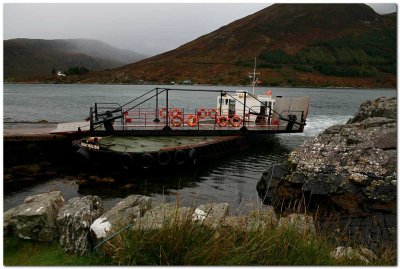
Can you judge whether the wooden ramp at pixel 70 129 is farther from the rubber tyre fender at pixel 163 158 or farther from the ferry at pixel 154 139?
the rubber tyre fender at pixel 163 158

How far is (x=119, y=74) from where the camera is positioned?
172500 mm

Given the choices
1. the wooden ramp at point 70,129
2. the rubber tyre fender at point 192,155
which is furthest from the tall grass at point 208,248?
the wooden ramp at point 70,129

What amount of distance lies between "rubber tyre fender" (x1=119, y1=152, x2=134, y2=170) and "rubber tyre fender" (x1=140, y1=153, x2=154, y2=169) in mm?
627

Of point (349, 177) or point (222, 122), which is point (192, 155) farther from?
point (349, 177)

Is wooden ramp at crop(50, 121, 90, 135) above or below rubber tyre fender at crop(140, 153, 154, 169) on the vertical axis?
above

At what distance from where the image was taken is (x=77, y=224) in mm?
7766

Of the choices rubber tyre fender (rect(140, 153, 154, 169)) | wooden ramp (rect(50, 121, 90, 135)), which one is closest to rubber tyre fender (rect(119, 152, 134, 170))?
rubber tyre fender (rect(140, 153, 154, 169))

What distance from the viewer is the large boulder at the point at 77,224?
7.33 meters

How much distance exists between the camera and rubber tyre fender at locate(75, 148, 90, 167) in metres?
21.7

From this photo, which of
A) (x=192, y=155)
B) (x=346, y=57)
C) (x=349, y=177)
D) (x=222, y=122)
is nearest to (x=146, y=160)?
(x=192, y=155)

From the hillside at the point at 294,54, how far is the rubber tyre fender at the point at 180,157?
121m

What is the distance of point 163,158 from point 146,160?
1.08m

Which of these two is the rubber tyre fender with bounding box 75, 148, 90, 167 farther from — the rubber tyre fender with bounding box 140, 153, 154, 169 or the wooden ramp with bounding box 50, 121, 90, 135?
the rubber tyre fender with bounding box 140, 153, 154, 169

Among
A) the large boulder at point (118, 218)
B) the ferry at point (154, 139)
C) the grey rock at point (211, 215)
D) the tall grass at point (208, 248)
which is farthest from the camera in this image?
the ferry at point (154, 139)
